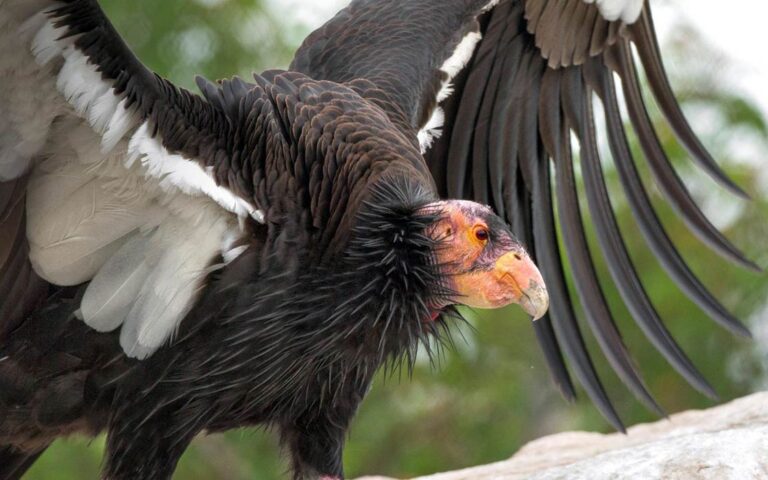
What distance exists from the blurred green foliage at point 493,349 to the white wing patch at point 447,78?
3.57m

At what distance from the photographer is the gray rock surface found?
13.3 feet

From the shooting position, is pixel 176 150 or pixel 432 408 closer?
pixel 176 150

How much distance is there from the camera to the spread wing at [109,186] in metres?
3.93

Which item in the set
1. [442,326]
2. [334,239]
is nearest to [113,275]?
[334,239]

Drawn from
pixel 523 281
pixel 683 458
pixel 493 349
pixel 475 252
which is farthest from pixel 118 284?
pixel 493 349

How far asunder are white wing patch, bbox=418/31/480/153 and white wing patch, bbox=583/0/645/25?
443mm

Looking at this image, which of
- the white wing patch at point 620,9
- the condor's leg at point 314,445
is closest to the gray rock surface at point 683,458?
the condor's leg at point 314,445

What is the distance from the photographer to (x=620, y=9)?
5574 mm

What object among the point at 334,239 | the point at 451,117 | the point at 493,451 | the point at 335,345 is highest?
the point at 451,117

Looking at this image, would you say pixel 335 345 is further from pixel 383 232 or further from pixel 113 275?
pixel 113 275

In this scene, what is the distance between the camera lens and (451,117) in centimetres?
567

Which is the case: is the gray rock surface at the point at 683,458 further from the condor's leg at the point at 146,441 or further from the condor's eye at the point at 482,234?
the condor's leg at the point at 146,441

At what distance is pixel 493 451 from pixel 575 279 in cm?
447

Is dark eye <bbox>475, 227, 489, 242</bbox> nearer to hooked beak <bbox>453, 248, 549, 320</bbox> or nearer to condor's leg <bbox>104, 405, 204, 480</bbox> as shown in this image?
hooked beak <bbox>453, 248, 549, 320</bbox>
